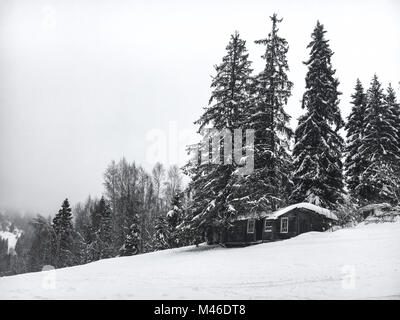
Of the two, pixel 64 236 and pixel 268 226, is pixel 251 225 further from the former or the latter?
pixel 64 236

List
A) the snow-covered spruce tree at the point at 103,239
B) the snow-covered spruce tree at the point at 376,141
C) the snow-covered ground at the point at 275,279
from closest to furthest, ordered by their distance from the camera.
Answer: the snow-covered ground at the point at 275,279, the snow-covered spruce tree at the point at 376,141, the snow-covered spruce tree at the point at 103,239

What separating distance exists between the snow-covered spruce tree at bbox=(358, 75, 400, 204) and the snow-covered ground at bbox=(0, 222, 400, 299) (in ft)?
50.0

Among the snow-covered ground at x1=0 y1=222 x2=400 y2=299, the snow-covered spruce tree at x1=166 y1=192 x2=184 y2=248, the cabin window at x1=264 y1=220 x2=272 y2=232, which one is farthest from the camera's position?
the snow-covered spruce tree at x1=166 y1=192 x2=184 y2=248

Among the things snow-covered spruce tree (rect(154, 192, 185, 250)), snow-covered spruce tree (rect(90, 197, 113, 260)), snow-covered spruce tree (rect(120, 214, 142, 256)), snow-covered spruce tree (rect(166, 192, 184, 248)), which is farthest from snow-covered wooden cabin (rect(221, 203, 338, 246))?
snow-covered spruce tree (rect(90, 197, 113, 260))

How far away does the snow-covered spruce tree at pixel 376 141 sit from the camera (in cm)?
3694

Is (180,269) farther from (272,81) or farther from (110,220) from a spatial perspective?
(110,220)

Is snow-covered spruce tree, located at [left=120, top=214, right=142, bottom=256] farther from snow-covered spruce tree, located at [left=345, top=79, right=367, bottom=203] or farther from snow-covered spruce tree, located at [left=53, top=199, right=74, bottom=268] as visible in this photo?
snow-covered spruce tree, located at [left=345, top=79, right=367, bottom=203]

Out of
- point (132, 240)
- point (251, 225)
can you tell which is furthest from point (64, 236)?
point (251, 225)

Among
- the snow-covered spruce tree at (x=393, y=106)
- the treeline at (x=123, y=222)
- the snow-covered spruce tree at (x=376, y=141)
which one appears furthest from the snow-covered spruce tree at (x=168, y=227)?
the snow-covered spruce tree at (x=393, y=106)

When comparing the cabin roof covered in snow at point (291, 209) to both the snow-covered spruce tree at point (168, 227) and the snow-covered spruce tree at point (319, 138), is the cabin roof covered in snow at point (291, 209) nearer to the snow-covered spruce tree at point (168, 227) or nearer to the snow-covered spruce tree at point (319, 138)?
the snow-covered spruce tree at point (319, 138)

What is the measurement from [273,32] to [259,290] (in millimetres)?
27142

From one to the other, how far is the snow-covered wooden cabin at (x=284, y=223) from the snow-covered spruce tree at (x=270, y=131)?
1.06 meters

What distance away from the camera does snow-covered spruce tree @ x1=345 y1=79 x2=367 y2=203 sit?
4000cm

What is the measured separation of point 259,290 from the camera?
12.9 meters
